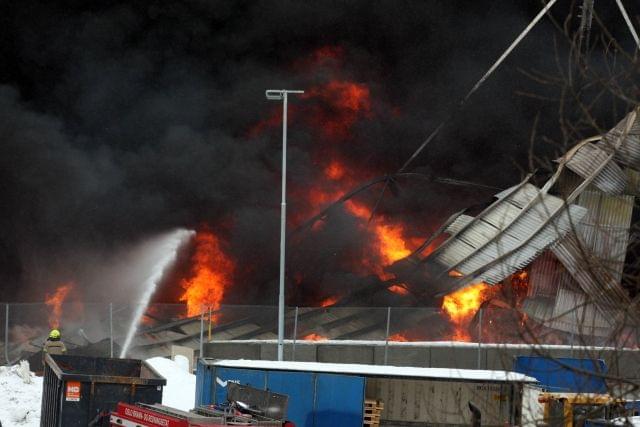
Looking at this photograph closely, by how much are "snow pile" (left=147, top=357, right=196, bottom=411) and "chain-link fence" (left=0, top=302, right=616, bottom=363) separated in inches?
67.1

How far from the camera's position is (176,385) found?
20859mm

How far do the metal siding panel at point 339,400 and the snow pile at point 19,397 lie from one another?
16.2 ft

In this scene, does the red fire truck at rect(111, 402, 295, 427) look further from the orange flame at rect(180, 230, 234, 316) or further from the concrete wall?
the orange flame at rect(180, 230, 234, 316)

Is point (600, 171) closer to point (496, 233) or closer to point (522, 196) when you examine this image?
point (522, 196)

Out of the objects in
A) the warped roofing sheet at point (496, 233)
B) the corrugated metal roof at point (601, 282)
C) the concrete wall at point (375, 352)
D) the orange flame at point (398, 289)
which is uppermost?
the warped roofing sheet at point (496, 233)

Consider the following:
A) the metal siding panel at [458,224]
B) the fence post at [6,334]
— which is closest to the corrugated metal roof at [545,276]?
the metal siding panel at [458,224]

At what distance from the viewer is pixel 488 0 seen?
144 ft

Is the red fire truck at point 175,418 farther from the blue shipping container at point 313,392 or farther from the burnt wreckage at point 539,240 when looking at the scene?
the burnt wreckage at point 539,240

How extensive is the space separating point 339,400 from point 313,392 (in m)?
0.56

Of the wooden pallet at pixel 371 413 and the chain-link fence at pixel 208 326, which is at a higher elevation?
the chain-link fence at pixel 208 326

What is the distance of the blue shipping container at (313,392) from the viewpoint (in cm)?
1542

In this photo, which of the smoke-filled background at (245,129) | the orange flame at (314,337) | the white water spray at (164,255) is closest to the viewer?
the orange flame at (314,337)

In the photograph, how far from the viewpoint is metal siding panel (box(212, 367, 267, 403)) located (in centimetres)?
1653

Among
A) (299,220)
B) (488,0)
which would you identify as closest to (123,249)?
(299,220)
